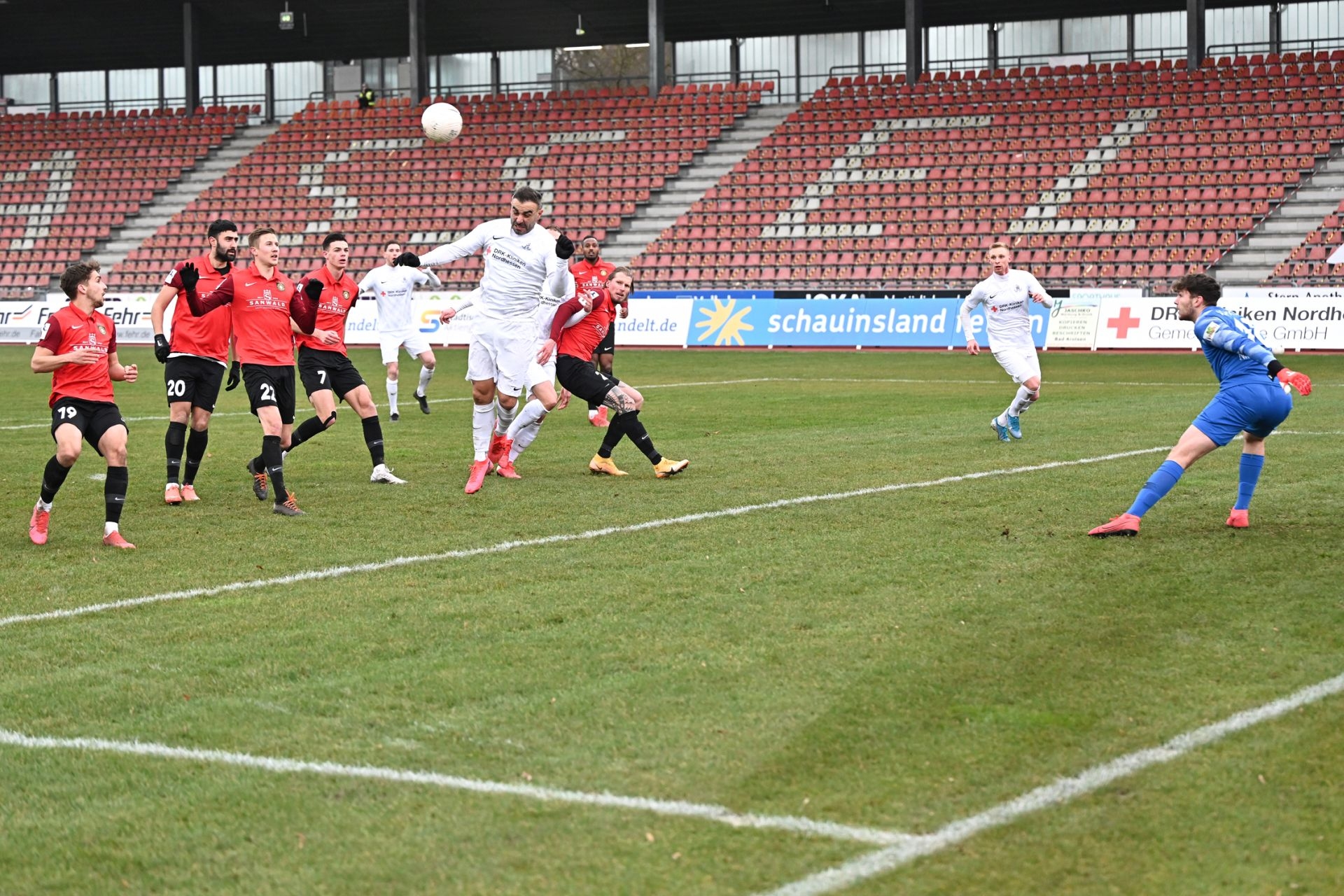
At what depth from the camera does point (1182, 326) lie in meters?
29.3

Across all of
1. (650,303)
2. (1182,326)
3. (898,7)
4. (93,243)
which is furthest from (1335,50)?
(93,243)

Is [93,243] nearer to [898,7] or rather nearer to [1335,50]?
[898,7]

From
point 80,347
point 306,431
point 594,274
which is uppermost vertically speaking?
point 594,274

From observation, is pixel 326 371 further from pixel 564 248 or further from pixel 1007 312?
pixel 1007 312

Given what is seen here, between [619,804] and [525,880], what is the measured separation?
0.57 meters

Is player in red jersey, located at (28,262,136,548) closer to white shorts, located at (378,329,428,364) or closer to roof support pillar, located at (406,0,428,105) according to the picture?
white shorts, located at (378,329,428,364)

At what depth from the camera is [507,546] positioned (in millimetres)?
8984

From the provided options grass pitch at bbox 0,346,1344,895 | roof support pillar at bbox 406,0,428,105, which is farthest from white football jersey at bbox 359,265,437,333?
→ roof support pillar at bbox 406,0,428,105

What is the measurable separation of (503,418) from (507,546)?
347 centimetres

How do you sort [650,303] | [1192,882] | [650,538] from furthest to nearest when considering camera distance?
[650,303]
[650,538]
[1192,882]

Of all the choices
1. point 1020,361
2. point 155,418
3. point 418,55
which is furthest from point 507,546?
point 418,55

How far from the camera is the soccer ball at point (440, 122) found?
2702 cm

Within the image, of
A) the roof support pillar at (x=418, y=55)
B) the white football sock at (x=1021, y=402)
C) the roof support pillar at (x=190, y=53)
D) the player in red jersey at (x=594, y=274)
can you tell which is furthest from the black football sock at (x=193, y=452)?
the roof support pillar at (x=190, y=53)

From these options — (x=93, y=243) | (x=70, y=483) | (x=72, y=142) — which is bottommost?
(x=70, y=483)
